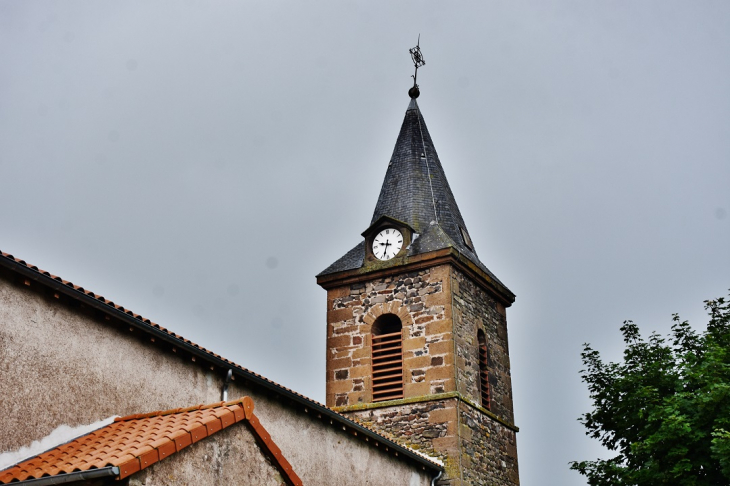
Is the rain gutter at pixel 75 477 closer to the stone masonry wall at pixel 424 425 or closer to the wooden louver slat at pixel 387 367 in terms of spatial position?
the stone masonry wall at pixel 424 425

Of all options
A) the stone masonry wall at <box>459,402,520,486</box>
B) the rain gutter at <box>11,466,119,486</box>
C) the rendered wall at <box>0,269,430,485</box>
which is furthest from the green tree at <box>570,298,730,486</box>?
the rain gutter at <box>11,466,119,486</box>

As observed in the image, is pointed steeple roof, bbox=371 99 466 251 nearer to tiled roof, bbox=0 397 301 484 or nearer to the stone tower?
the stone tower

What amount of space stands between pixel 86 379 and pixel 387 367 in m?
9.42

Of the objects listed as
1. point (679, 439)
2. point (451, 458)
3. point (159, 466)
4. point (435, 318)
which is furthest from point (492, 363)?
point (159, 466)

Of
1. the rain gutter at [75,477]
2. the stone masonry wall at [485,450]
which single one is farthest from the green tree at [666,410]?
the rain gutter at [75,477]

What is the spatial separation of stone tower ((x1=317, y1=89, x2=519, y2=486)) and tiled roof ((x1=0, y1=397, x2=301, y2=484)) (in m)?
8.44

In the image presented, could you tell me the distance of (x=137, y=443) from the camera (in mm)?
8930

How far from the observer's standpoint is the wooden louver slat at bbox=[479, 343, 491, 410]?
19.6 meters

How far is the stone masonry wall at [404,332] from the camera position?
18562 millimetres

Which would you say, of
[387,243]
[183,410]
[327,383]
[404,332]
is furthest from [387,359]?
[183,410]

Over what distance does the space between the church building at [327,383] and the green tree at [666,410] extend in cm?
253

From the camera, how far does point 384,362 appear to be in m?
19.3

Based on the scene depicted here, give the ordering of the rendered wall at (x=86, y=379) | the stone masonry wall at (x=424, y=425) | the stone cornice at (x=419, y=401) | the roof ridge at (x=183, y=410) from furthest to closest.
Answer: the stone cornice at (x=419, y=401), the stone masonry wall at (x=424, y=425), the rendered wall at (x=86, y=379), the roof ridge at (x=183, y=410)

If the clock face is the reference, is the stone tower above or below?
below
